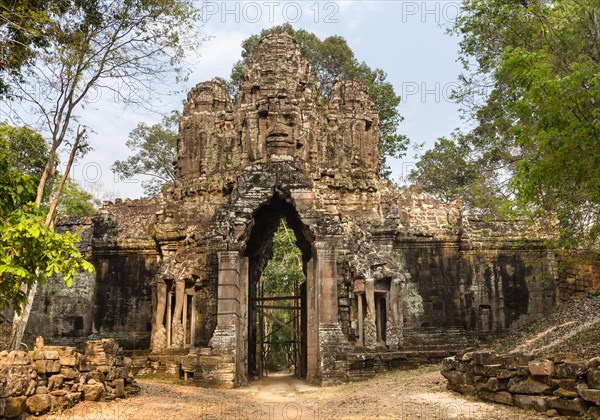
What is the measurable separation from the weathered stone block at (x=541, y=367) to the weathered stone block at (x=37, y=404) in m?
6.92

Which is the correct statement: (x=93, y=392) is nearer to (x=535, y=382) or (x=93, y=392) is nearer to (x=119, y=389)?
(x=119, y=389)

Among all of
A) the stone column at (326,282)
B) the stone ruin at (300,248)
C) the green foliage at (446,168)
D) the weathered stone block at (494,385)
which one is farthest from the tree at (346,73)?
the weathered stone block at (494,385)

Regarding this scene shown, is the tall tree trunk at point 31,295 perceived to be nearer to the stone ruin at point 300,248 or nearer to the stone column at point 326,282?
the stone ruin at point 300,248

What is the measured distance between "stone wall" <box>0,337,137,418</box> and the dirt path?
0.83ft

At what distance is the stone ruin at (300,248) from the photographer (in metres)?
15.3

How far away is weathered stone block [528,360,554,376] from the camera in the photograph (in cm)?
841

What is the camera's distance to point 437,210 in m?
19.9

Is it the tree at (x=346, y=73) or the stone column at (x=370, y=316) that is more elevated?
the tree at (x=346, y=73)

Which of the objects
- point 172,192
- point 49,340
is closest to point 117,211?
point 172,192

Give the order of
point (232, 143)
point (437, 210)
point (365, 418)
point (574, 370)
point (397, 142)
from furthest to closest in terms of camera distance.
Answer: point (397, 142), point (437, 210), point (232, 143), point (365, 418), point (574, 370)

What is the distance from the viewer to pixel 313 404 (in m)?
11.6

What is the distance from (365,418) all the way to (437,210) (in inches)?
460

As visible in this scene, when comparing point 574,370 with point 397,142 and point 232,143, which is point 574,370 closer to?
point 232,143

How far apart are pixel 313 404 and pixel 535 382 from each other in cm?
451
